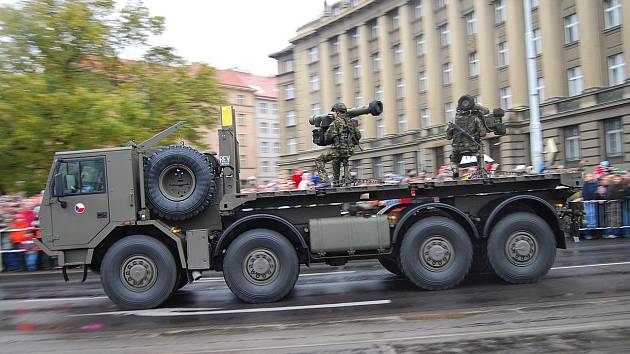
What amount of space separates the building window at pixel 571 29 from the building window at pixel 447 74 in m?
10.5

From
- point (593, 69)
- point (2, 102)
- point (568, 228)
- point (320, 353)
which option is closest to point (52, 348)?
point (320, 353)

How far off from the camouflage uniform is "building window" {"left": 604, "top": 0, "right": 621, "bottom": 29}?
84.2 ft

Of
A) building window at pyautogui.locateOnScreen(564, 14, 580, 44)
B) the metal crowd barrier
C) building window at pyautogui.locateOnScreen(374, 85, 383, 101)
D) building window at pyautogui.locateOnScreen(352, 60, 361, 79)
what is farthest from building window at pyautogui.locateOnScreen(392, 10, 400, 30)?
the metal crowd barrier

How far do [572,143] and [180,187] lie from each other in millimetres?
30193

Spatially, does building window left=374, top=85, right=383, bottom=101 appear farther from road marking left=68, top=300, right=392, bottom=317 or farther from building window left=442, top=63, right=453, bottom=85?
road marking left=68, top=300, right=392, bottom=317

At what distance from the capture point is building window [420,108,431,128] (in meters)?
46.9

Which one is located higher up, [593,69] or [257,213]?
[593,69]

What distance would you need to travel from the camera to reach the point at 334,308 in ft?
27.8

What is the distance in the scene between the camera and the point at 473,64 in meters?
42.4

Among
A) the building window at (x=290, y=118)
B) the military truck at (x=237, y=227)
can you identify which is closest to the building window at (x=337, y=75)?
the building window at (x=290, y=118)

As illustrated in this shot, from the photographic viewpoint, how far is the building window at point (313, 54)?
197ft

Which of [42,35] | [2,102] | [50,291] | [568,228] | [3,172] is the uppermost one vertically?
[42,35]

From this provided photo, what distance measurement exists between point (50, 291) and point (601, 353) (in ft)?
33.4

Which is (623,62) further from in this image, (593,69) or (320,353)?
(320,353)
